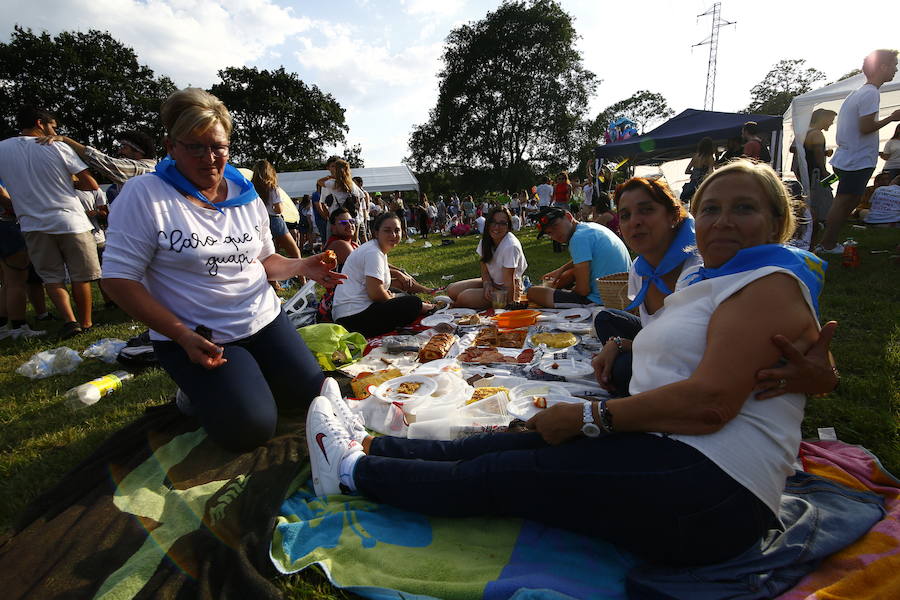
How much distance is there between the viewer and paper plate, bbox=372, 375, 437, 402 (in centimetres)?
280

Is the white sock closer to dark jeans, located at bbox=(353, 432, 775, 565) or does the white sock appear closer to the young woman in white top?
dark jeans, located at bbox=(353, 432, 775, 565)

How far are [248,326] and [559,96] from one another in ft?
122

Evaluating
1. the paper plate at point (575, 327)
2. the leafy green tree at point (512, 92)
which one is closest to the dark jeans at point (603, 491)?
the paper plate at point (575, 327)

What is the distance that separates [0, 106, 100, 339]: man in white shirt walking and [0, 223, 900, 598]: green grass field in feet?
2.36

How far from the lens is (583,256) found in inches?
185

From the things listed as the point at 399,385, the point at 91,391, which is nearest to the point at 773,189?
the point at 399,385

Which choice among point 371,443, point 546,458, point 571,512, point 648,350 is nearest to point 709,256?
point 648,350

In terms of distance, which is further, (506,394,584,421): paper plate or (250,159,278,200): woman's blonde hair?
(250,159,278,200): woman's blonde hair

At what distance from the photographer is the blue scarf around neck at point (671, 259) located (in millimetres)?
2438

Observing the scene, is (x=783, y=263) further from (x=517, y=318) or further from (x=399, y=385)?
(x=517, y=318)

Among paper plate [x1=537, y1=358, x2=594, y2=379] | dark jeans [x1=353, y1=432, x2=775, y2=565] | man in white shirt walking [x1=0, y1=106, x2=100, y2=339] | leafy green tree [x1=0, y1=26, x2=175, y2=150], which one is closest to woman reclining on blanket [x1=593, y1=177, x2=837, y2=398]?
paper plate [x1=537, y1=358, x2=594, y2=379]

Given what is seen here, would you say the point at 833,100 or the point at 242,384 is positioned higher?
the point at 833,100

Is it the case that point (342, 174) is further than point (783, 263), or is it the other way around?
point (342, 174)

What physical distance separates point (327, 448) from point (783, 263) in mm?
2021
